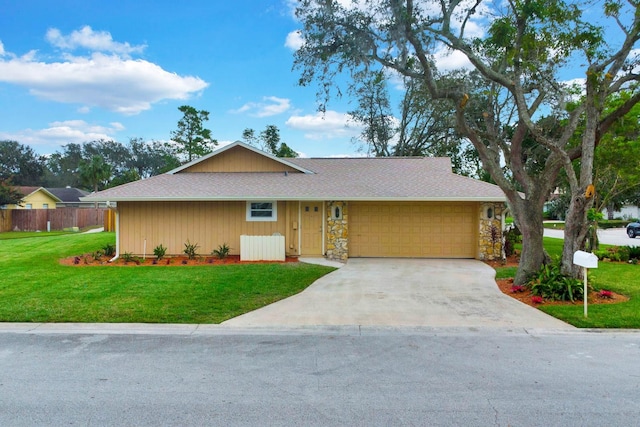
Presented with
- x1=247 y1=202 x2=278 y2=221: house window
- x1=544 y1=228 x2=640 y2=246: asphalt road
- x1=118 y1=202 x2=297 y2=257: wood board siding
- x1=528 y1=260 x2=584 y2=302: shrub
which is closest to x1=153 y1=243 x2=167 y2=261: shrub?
x1=118 y1=202 x2=297 y2=257: wood board siding

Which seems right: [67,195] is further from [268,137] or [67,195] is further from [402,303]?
[402,303]

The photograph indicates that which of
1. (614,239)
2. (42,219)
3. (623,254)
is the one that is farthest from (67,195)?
(614,239)

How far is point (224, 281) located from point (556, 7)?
10.00 meters

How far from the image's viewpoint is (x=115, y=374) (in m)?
4.60

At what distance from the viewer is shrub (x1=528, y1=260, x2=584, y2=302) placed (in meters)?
8.12

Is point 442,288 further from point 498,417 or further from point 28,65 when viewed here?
point 28,65

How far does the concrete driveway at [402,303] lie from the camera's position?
6848 millimetres

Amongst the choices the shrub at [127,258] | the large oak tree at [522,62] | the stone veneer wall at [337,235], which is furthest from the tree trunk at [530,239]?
the shrub at [127,258]

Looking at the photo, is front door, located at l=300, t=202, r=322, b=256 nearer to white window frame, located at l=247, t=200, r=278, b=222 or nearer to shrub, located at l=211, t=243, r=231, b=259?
white window frame, located at l=247, t=200, r=278, b=222

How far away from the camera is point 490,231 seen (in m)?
13.6

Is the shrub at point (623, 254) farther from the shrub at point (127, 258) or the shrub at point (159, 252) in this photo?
the shrub at point (127, 258)

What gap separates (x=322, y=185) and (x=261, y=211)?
2383mm

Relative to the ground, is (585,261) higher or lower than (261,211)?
lower

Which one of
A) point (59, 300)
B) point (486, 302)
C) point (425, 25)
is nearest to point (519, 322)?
point (486, 302)
